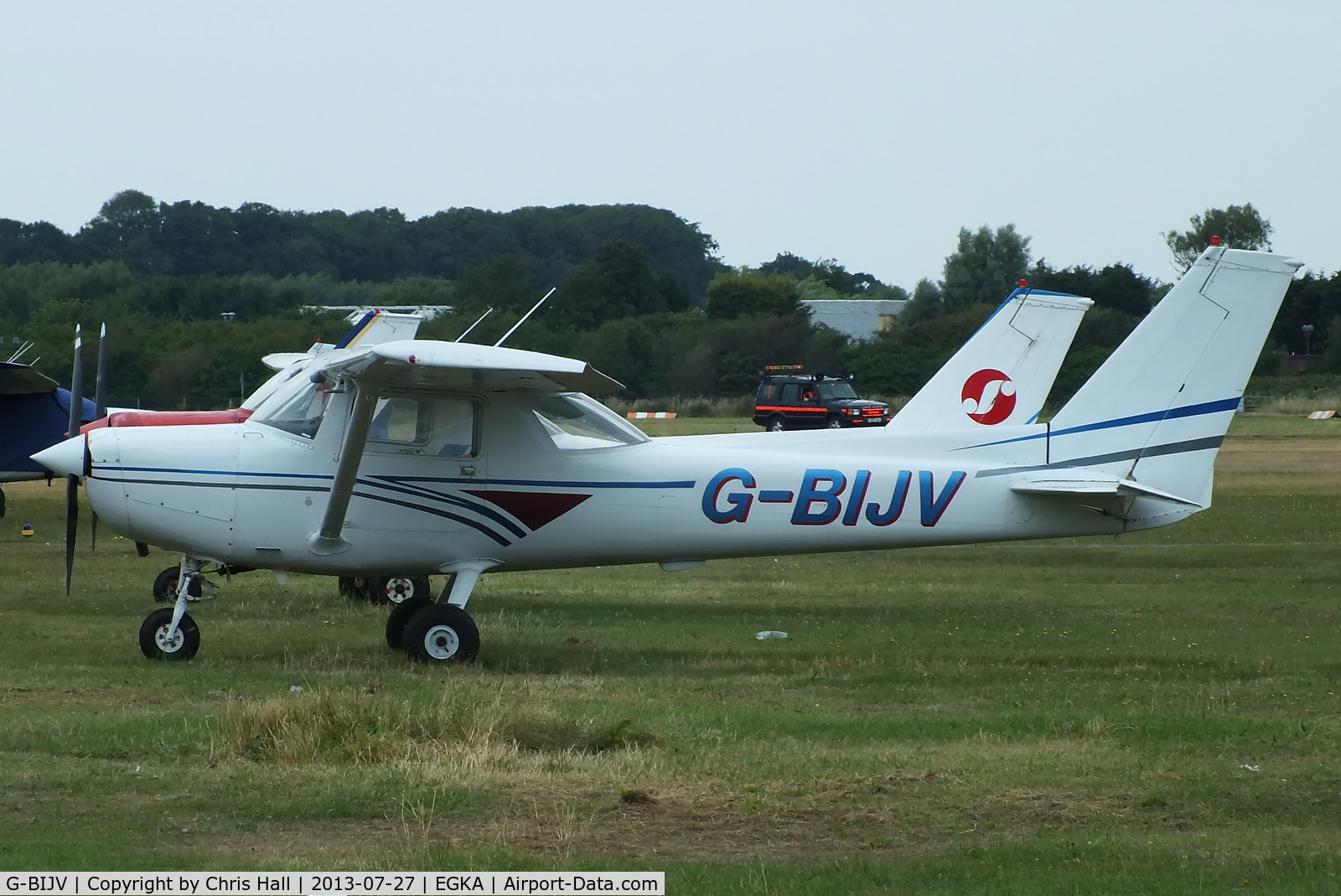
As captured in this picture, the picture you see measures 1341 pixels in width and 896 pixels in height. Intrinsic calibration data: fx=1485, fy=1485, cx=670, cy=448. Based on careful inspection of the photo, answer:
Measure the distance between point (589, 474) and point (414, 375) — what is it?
1.61 m

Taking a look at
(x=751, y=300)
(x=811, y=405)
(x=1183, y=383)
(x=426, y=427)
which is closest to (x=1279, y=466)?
(x=811, y=405)

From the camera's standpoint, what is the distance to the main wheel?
10734mm

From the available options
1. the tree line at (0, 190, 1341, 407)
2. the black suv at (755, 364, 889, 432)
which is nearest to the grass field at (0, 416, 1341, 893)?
the tree line at (0, 190, 1341, 407)

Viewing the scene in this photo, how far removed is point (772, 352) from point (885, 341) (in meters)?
5.73

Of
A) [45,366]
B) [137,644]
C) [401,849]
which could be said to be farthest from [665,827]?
[45,366]

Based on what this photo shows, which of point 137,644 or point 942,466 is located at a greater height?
point 942,466

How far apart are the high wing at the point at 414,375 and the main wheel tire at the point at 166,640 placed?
109cm

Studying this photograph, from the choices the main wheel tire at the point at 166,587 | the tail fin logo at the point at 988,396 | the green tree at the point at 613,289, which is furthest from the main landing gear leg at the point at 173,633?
the green tree at the point at 613,289

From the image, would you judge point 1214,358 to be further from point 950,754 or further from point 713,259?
point 713,259

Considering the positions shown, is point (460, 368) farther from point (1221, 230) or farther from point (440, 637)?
point (1221, 230)

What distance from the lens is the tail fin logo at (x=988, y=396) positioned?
14281mm

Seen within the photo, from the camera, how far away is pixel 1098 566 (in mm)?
17688

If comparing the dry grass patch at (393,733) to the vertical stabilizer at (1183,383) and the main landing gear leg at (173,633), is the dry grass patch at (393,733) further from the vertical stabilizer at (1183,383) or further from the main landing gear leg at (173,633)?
the vertical stabilizer at (1183,383)

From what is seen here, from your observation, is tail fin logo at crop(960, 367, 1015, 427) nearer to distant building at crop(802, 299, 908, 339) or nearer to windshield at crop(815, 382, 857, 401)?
windshield at crop(815, 382, 857, 401)
